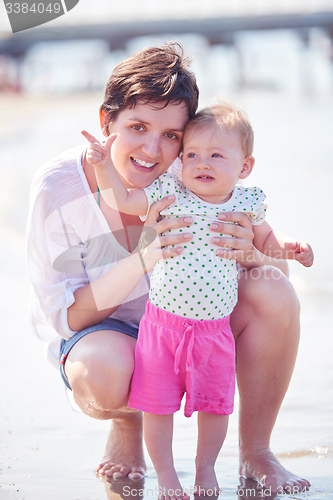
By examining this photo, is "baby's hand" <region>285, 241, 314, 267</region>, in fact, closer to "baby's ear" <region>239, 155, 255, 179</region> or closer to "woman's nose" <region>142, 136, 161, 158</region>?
"baby's ear" <region>239, 155, 255, 179</region>

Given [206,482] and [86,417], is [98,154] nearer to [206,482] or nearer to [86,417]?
[206,482]

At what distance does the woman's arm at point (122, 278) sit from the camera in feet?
6.08

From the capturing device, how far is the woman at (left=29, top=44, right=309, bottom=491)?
6.23 feet

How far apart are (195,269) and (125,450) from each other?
0.75 metres

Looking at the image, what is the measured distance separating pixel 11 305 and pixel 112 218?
2006mm

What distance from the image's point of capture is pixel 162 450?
1767mm

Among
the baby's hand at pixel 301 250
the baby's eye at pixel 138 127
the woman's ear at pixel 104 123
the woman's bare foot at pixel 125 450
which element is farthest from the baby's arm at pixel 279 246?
the woman's bare foot at pixel 125 450

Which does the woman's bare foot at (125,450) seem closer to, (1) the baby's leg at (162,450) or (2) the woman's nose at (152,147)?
(1) the baby's leg at (162,450)

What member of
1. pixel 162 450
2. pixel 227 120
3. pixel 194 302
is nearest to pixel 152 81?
pixel 227 120

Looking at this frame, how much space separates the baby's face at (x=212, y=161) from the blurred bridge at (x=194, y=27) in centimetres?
3353

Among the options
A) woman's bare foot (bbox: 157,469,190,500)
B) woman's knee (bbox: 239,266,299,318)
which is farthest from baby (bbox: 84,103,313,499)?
woman's knee (bbox: 239,266,299,318)

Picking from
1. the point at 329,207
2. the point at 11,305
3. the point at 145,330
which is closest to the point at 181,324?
the point at 145,330

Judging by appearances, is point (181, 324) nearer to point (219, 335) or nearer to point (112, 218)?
point (219, 335)

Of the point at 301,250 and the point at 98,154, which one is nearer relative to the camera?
the point at 98,154
